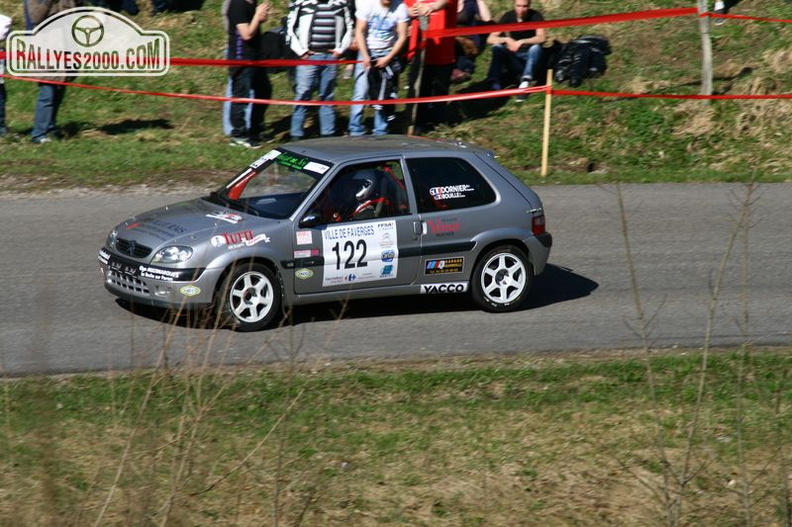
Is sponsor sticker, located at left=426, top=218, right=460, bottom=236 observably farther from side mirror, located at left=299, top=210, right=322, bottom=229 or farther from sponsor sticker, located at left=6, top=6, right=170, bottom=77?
sponsor sticker, located at left=6, top=6, right=170, bottom=77

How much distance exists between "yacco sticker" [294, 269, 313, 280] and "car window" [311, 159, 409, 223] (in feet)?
1.54

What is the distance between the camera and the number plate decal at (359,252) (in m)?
10.2

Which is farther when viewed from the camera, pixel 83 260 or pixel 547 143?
pixel 547 143

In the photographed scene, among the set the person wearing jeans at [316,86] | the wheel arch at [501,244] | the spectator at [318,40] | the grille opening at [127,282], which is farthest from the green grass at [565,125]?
the grille opening at [127,282]

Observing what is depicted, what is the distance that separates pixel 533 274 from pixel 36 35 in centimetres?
898

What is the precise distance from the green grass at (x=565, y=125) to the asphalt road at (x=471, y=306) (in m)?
1.19

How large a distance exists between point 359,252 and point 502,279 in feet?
5.12

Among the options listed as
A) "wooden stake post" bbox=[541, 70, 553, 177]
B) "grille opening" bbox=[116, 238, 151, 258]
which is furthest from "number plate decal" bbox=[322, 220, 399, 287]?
"wooden stake post" bbox=[541, 70, 553, 177]

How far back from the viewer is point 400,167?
10.6 m

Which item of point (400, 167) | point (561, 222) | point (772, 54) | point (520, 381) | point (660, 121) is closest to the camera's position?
point (520, 381)

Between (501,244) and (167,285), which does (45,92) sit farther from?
(501,244)

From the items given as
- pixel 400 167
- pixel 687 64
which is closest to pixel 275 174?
pixel 400 167

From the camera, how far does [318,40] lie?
16.4 meters

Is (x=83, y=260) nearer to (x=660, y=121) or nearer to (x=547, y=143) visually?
(x=547, y=143)
